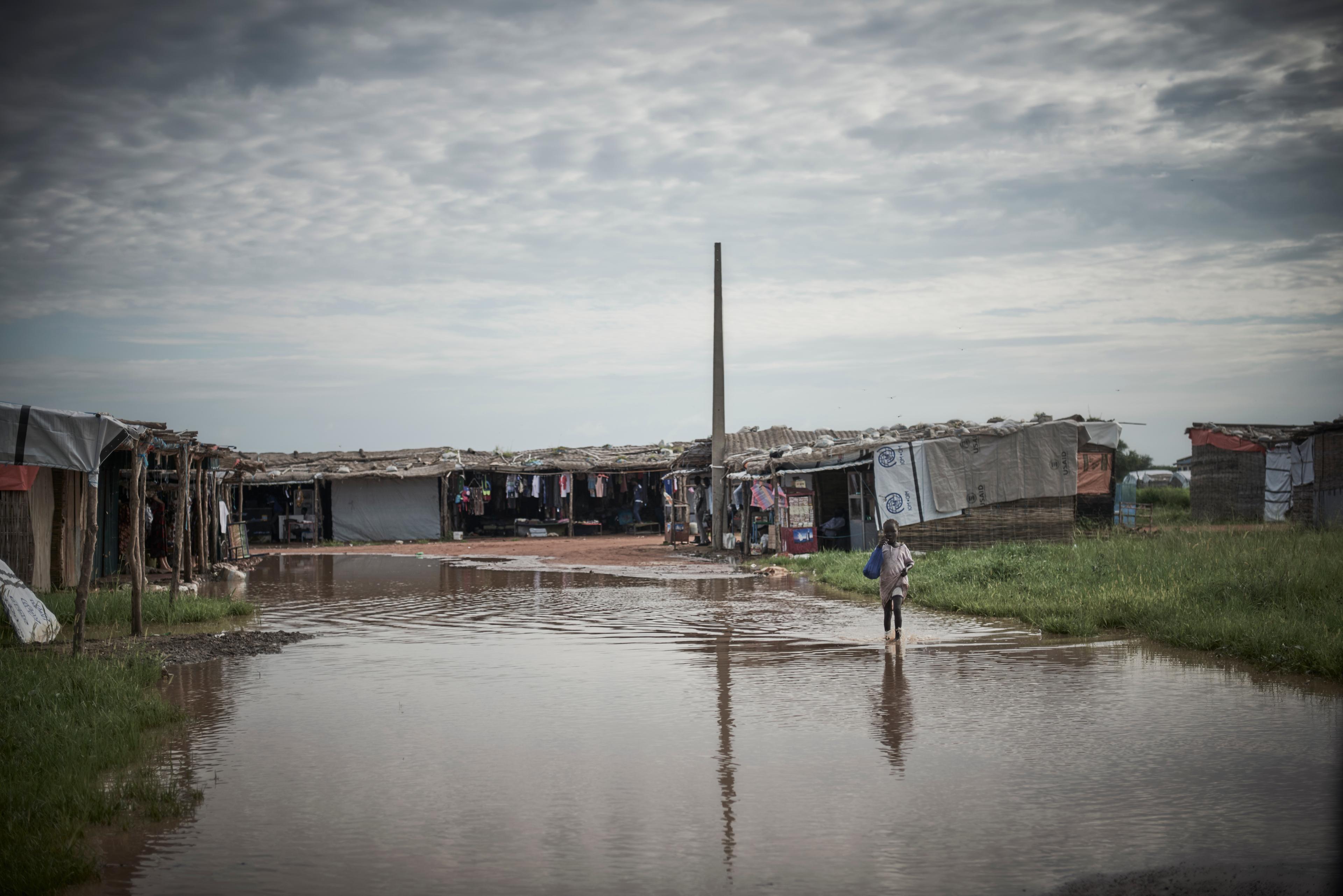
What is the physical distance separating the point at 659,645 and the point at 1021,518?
12249 mm

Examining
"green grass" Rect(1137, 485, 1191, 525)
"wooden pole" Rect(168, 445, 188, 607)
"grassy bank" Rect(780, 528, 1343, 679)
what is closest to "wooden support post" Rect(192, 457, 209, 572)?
"wooden pole" Rect(168, 445, 188, 607)

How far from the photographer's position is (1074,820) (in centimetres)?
543

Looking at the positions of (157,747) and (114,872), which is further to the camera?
(157,747)

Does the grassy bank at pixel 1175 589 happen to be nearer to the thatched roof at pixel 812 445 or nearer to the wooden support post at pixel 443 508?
the thatched roof at pixel 812 445

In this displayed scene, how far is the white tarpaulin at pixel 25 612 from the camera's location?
1089 cm

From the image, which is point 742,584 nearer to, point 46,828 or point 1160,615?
point 1160,615

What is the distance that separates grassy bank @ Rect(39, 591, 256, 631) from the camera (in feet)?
42.3

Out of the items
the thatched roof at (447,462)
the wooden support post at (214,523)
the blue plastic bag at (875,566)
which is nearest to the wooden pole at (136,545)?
the blue plastic bag at (875,566)

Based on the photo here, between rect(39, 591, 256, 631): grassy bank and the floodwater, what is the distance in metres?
2.60

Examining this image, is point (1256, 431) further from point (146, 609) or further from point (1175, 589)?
point (146, 609)

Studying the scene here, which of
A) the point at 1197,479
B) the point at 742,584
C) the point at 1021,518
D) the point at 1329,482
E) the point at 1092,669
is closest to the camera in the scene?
the point at 1092,669

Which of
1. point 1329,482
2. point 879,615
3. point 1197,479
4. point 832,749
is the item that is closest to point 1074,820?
point 832,749

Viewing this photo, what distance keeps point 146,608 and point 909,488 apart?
13.9m

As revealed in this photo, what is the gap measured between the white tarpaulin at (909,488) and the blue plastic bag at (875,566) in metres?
9.32
